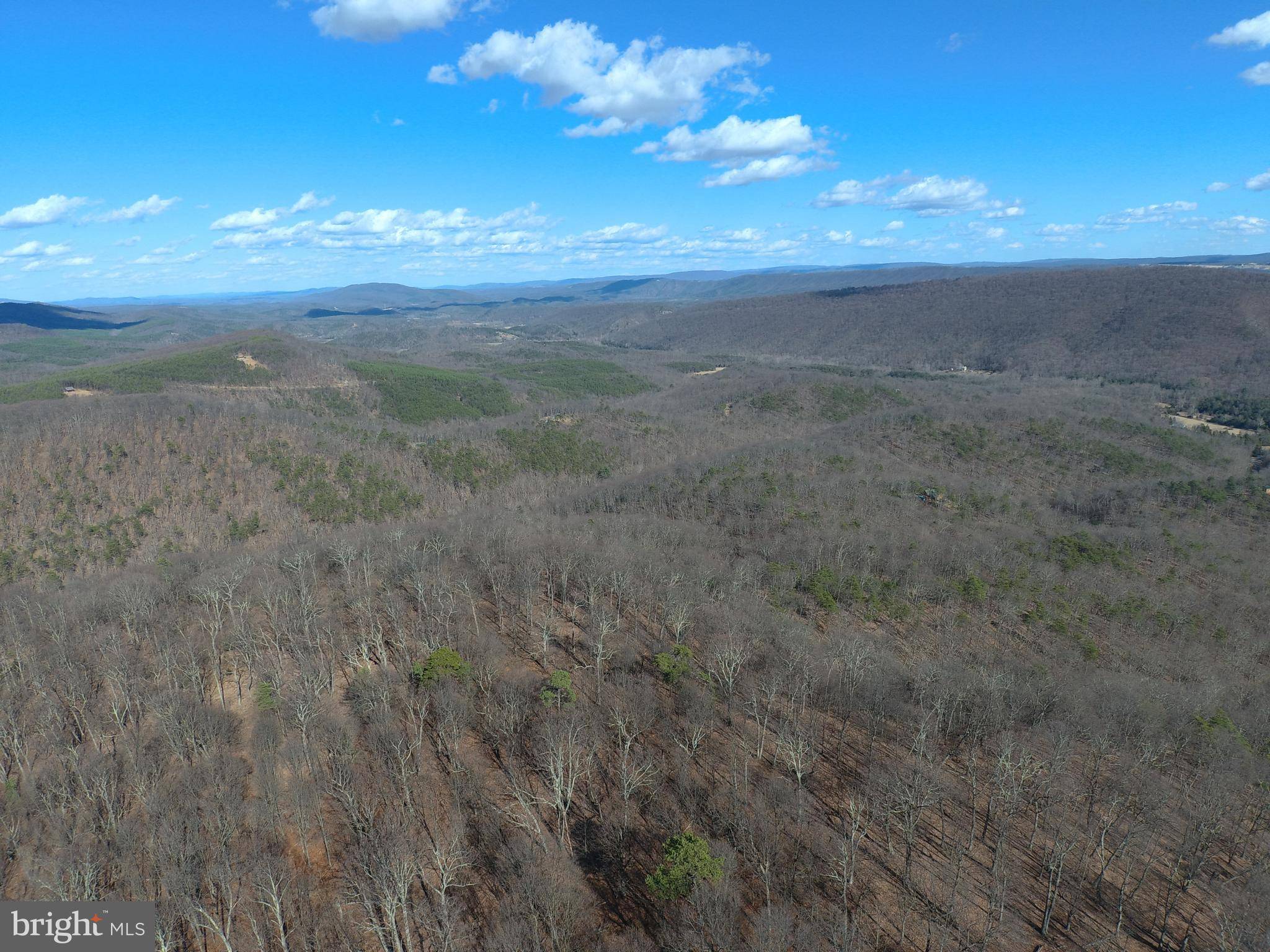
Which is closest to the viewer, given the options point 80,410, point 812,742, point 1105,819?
point 1105,819

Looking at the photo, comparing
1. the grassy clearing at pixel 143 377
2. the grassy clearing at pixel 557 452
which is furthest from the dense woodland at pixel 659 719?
the grassy clearing at pixel 143 377

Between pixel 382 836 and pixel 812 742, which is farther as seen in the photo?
pixel 812 742

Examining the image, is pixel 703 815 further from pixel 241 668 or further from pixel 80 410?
pixel 80 410

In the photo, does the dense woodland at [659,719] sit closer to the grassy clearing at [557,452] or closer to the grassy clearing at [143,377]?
the grassy clearing at [557,452]

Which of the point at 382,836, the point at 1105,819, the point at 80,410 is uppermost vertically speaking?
the point at 80,410

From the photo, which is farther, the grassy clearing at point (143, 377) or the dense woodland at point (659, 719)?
the grassy clearing at point (143, 377)

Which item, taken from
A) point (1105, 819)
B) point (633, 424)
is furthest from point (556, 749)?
point (633, 424)

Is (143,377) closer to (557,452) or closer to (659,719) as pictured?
(557,452)

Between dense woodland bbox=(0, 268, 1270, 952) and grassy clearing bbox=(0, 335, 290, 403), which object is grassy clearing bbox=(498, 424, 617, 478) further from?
grassy clearing bbox=(0, 335, 290, 403)

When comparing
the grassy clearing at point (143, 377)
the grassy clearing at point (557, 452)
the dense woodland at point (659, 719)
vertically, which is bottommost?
the dense woodland at point (659, 719)
